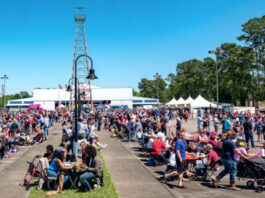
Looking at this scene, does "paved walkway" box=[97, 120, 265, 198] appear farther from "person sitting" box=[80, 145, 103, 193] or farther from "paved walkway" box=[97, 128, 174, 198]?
"person sitting" box=[80, 145, 103, 193]

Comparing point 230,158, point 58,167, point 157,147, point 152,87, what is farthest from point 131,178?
point 152,87

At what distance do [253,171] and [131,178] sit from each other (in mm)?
3887

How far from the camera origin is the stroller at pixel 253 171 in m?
7.93

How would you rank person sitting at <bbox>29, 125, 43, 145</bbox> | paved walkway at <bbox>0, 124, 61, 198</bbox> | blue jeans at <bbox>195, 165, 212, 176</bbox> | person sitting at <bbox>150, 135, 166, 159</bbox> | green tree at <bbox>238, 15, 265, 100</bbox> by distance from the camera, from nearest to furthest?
paved walkway at <bbox>0, 124, 61, 198</bbox>
blue jeans at <bbox>195, 165, 212, 176</bbox>
person sitting at <bbox>150, 135, 166, 159</bbox>
person sitting at <bbox>29, 125, 43, 145</bbox>
green tree at <bbox>238, 15, 265, 100</bbox>

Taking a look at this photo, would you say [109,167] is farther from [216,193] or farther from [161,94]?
[161,94]

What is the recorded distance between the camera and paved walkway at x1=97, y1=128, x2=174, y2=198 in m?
7.61

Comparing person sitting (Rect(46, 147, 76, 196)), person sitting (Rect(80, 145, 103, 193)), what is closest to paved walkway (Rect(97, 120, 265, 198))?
person sitting (Rect(80, 145, 103, 193))

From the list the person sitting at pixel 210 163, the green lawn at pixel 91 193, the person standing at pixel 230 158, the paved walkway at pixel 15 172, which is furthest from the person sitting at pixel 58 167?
the person standing at pixel 230 158

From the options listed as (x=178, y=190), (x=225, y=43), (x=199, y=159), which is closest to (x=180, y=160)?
(x=178, y=190)

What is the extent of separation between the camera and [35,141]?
17.9m

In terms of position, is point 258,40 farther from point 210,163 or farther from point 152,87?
point 152,87

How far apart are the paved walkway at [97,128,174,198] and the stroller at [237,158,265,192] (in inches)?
97.9

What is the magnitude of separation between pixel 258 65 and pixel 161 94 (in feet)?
255

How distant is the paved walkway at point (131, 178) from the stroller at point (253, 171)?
2487mm
